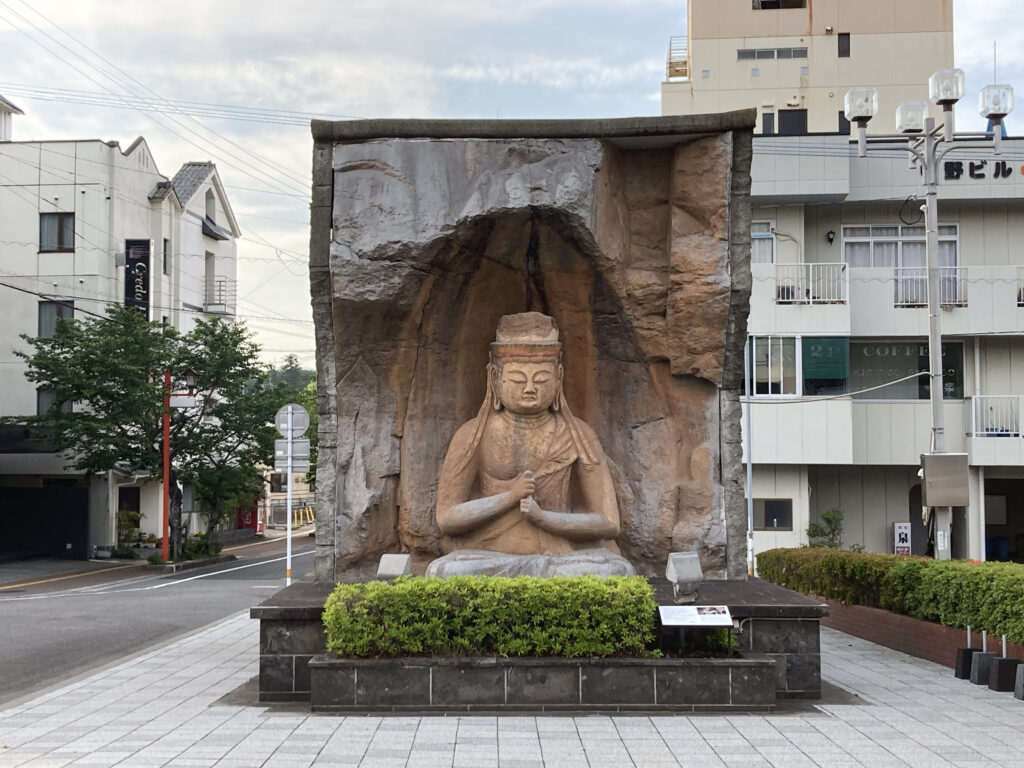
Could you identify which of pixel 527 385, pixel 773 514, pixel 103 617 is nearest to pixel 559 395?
pixel 527 385

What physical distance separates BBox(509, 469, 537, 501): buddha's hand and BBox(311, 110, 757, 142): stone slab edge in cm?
326

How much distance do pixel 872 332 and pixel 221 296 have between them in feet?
80.5

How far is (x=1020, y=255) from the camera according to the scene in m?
22.7

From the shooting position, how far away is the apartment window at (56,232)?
30.2 metres

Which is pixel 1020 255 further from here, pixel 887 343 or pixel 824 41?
pixel 824 41

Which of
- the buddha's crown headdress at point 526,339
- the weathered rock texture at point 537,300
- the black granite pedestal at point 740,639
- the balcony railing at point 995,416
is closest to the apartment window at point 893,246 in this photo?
the balcony railing at point 995,416

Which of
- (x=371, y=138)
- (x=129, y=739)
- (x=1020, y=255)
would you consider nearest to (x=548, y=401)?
(x=371, y=138)

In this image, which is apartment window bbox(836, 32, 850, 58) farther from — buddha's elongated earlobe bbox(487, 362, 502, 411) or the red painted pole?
buddha's elongated earlobe bbox(487, 362, 502, 411)

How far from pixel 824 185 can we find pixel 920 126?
793cm

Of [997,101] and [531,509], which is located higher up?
[997,101]

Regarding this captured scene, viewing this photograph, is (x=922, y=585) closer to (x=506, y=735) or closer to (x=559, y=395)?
(x=559, y=395)

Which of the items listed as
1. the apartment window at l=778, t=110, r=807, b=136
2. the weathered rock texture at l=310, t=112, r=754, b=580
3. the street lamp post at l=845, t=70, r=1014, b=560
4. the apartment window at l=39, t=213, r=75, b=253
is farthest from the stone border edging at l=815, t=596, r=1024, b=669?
the apartment window at l=39, t=213, r=75, b=253

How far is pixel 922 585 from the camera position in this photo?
11492mm

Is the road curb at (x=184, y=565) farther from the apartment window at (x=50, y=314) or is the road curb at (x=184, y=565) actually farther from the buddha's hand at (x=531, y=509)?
the buddha's hand at (x=531, y=509)
